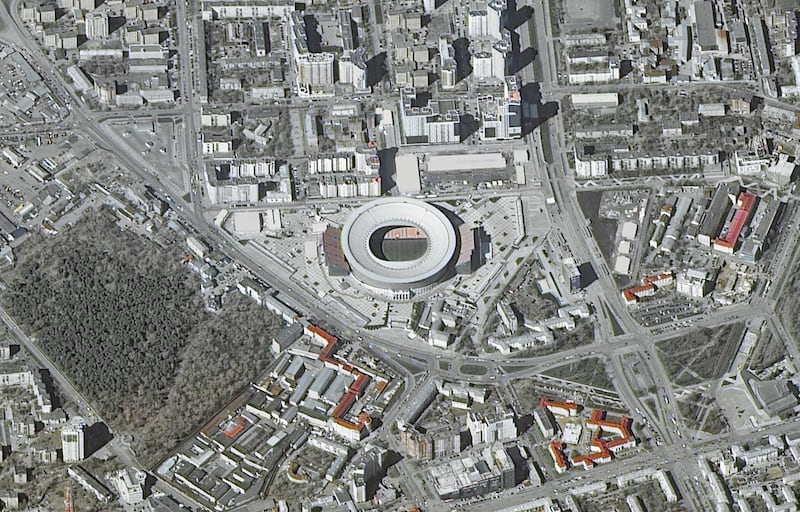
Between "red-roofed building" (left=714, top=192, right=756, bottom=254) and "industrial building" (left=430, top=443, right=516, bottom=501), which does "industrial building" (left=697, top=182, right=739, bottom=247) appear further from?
"industrial building" (left=430, top=443, right=516, bottom=501)

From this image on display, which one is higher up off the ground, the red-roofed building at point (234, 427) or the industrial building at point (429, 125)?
the industrial building at point (429, 125)

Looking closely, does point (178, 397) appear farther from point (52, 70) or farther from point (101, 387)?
point (52, 70)

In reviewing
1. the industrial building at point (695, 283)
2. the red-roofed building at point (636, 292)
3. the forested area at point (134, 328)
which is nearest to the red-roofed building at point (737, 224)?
the industrial building at point (695, 283)

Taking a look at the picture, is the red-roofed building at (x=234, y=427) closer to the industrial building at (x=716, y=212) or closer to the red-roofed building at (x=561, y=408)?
the red-roofed building at (x=561, y=408)

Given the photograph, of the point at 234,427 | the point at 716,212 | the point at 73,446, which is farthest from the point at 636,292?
→ the point at 73,446

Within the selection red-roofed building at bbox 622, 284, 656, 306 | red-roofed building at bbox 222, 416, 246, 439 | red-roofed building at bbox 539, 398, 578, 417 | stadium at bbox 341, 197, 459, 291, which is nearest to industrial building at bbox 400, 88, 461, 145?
stadium at bbox 341, 197, 459, 291

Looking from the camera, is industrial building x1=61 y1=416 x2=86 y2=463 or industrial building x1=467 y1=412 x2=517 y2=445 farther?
industrial building x1=467 y1=412 x2=517 y2=445
